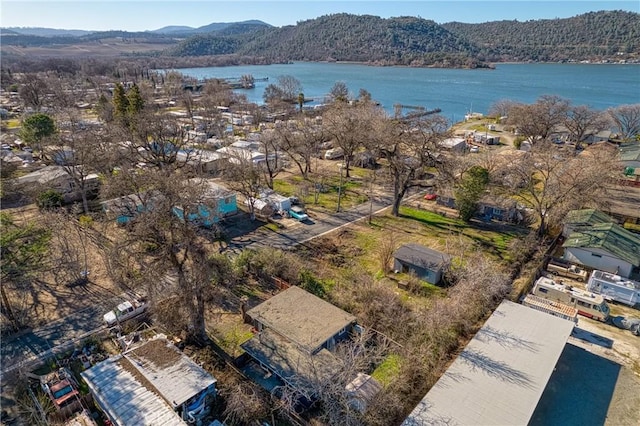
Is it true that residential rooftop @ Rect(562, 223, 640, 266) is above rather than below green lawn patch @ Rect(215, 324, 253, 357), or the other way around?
above

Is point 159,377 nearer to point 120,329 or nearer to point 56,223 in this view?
point 120,329

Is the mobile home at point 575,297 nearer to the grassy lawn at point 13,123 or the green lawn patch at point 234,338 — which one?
the green lawn patch at point 234,338

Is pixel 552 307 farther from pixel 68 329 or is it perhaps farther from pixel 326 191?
pixel 68 329

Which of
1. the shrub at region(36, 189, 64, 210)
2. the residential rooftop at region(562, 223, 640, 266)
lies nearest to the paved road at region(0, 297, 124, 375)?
the shrub at region(36, 189, 64, 210)

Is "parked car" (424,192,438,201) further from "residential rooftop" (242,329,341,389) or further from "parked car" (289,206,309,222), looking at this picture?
"residential rooftop" (242,329,341,389)

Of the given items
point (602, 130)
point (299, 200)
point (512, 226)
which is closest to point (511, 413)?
point (512, 226)

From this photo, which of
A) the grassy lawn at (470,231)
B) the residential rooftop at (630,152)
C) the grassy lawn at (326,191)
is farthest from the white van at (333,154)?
the residential rooftop at (630,152)
